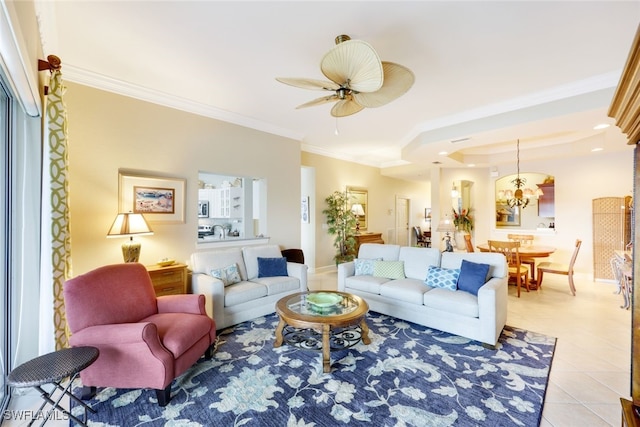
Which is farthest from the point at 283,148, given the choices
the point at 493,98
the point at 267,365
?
the point at 267,365

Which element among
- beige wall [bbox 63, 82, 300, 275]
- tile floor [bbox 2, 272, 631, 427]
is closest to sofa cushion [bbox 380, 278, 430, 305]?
tile floor [bbox 2, 272, 631, 427]

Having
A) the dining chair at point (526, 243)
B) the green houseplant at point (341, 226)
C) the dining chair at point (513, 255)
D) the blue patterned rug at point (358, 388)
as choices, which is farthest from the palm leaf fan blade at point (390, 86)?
the dining chair at point (526, 243)

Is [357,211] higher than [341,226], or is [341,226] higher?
[357,211]

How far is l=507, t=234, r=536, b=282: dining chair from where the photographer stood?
4.95 meters

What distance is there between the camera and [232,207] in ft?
18.4

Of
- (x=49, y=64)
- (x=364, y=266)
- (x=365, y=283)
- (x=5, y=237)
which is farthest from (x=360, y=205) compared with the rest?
(x=5, y=237)

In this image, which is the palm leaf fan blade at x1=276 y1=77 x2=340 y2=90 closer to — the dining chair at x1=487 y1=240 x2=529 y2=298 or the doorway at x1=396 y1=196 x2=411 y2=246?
the dining chair at x1=487 y1=240 x2=529 y2=298

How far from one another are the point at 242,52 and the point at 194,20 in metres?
0.51

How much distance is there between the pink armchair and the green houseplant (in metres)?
4.33

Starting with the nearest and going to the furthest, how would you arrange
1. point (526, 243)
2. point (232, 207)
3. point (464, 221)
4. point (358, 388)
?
point (358, 388), point (232, 207), point (526, 243), point (464, 221)

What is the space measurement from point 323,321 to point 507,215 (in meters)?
7.70

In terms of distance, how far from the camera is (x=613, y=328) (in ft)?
10.7

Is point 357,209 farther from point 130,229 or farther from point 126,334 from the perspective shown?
point 126,334

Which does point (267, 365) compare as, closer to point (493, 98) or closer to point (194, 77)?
point (194, 77)
